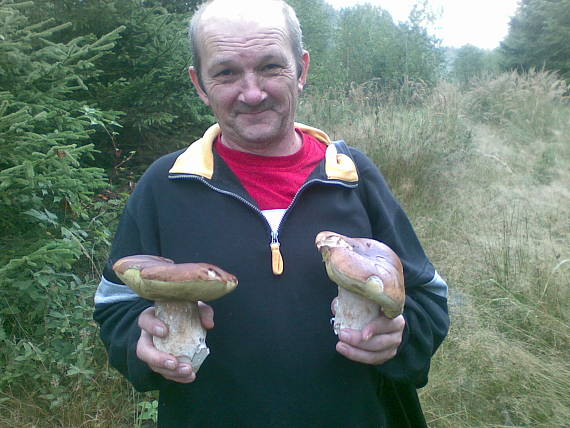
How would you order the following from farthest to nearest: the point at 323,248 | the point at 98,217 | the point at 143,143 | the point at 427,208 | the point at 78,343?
the point at 427,208 < the point at 143,143 < the point at 98,217 < the point at 78,343 < the point at 323,248

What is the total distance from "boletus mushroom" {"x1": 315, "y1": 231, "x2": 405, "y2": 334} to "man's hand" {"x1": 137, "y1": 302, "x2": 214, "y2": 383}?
34 centimetres

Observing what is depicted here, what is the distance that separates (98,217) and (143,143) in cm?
126

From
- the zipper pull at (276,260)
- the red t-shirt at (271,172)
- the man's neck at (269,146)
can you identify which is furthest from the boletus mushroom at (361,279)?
the man's neck at (269,146)

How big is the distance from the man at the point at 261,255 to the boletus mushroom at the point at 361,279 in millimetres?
46

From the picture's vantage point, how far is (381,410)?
4.57ft

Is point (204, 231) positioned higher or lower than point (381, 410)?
higher

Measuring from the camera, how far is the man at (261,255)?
1.26m

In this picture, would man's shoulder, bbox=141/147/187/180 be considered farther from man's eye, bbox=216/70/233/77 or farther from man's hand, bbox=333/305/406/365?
man's hand, bbox=333/305/406/365

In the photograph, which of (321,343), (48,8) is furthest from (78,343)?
(48,8)

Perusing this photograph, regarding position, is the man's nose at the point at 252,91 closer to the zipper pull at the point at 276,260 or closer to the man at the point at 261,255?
the man at the point at 261,255

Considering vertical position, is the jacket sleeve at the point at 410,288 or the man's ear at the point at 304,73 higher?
the man's ear at the point at 304,73

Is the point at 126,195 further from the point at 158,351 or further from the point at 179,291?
the point at 179,291

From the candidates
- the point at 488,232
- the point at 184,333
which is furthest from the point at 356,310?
the point at 488,232

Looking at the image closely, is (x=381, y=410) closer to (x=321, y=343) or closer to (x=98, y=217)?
(x=321, y=343)
